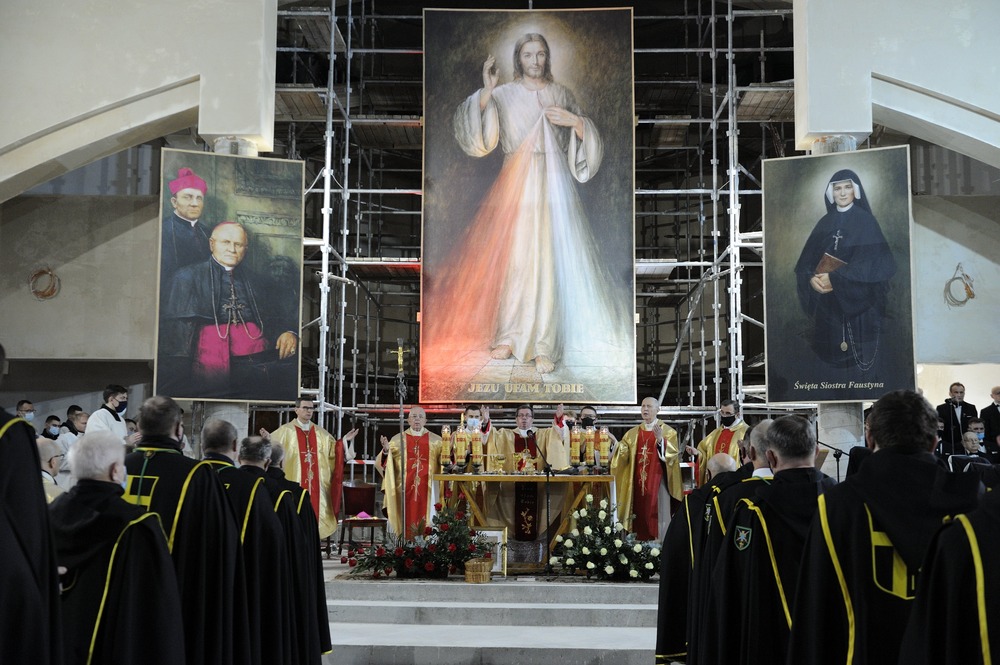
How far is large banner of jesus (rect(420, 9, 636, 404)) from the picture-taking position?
51.6ft

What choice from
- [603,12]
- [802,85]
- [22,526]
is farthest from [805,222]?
[22,526]

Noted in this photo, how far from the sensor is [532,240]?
52.5ft

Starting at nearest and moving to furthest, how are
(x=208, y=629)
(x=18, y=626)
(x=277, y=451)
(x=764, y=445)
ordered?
(x=18, y=626), (x=764, y=445), (x=208, y=629), (x=277, y=451)

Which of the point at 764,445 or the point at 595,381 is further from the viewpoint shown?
the point at 595,381

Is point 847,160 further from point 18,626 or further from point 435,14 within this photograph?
point 18,626

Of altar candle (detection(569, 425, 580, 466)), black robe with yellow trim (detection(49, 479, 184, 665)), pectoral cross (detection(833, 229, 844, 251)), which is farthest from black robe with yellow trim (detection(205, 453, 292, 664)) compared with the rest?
pectoral cross (detection(833, 229, 844, 251))

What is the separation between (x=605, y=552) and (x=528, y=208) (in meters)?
6.47

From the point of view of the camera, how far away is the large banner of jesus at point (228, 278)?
13336 mm

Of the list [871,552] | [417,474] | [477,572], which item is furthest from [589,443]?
[871,552]

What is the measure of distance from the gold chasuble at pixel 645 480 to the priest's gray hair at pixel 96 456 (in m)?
9.29

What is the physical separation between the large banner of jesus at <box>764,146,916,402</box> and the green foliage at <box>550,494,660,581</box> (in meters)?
3.02

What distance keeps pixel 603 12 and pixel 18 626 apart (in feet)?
47.3

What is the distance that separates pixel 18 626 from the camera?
10.3 feet

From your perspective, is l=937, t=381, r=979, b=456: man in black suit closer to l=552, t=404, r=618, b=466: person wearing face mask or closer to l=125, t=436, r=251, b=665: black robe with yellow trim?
l=552, t=404, r=618, b=466: person wearing face mask
